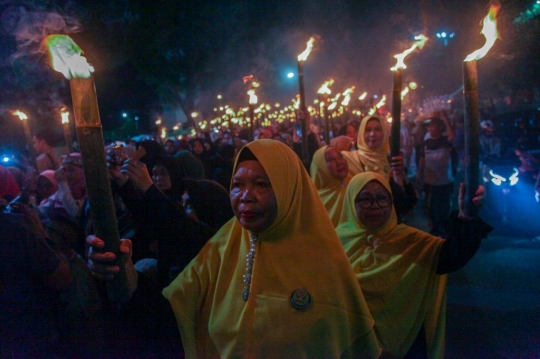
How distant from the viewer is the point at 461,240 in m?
2.37

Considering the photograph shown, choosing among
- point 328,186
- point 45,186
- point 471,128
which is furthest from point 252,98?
point 471,128

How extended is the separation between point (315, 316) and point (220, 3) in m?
29.3

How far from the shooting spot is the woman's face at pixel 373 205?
2.92m

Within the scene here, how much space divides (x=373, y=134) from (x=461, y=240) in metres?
2.86

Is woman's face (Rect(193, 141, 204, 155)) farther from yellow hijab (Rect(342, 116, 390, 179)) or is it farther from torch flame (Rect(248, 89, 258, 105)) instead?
yellow hijab (Rect(342, 116, 390, 179))

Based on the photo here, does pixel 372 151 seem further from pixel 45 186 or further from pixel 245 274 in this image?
pixel 45 186

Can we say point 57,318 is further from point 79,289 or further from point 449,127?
point 449,127

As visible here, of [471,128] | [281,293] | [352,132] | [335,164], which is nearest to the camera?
[281,293]

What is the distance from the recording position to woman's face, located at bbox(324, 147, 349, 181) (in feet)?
14.4

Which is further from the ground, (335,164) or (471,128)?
(471,128)

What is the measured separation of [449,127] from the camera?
812 centimetres

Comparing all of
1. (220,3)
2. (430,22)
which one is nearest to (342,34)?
(220,3)

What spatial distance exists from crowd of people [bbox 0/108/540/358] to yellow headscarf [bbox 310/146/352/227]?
2.51 feet

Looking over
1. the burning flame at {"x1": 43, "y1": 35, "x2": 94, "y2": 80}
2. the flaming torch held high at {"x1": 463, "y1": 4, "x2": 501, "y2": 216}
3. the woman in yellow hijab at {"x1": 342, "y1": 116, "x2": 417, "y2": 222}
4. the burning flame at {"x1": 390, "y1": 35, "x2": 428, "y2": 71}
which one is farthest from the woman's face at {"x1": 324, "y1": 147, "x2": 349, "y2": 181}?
the burning flame at {"x1": 43, "y1": 35, "x2": 94, "y2": 80}
